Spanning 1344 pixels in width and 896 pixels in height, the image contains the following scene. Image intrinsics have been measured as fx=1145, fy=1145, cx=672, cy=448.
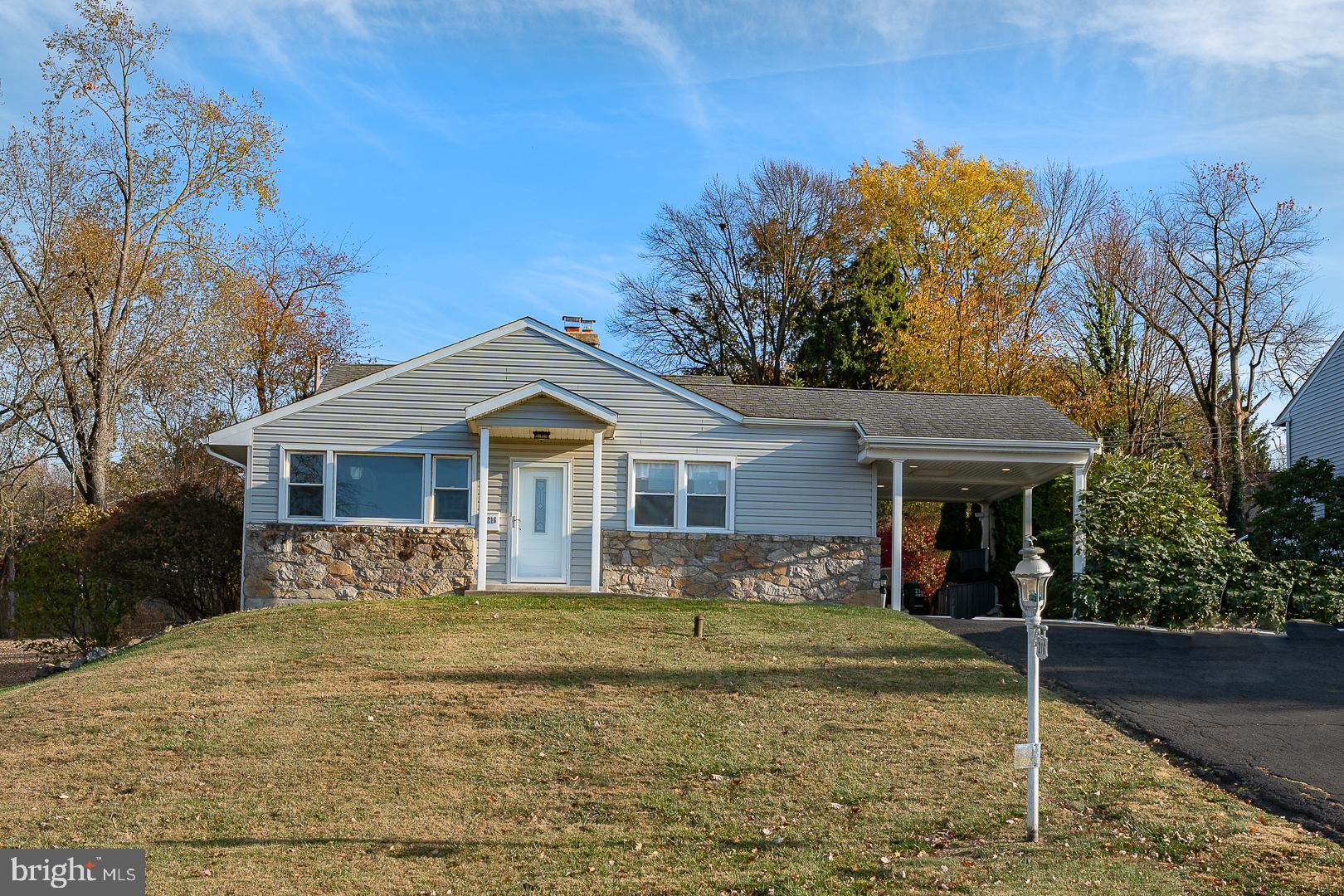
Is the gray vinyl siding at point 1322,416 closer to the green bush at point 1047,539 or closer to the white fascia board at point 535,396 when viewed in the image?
the green bush at point 1047,539

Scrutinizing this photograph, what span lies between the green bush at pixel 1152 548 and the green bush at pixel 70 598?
1494 centimetres

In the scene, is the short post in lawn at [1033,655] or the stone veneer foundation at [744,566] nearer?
the short post in lawn at [1033,655]

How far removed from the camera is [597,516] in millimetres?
17406

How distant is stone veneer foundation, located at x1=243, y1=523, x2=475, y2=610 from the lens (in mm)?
17234

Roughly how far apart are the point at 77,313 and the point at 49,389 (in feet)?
6.83

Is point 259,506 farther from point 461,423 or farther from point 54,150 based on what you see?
point 54,150

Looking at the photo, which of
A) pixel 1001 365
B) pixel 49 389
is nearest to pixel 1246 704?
pixel 1001 365

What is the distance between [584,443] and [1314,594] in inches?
438

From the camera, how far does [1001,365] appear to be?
100 feet

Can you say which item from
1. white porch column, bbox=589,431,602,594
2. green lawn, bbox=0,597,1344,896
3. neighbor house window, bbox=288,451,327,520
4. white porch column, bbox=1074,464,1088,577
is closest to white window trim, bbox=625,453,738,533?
white porch column, bbox=589,431,602,594

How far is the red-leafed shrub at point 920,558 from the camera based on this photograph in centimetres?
2733

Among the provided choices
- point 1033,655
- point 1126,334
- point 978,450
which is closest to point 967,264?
point 1126,334
